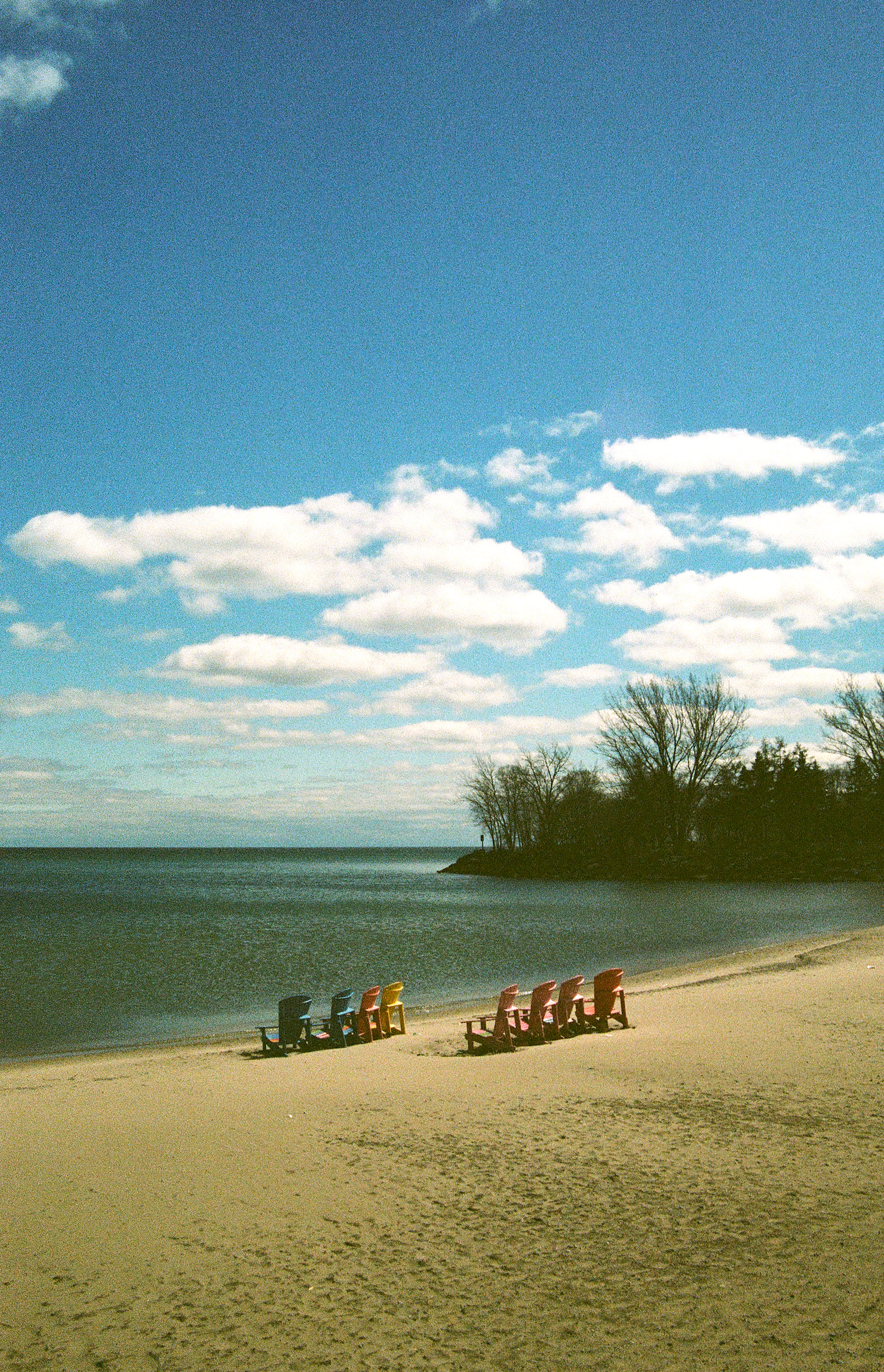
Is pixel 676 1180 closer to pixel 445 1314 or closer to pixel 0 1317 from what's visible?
pixel 445 1314

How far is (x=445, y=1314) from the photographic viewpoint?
4.90 meters

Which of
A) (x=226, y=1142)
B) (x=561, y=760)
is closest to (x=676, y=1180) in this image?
(x=226, y=1142)

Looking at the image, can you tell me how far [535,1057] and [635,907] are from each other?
43.2m

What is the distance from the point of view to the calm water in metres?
22.1

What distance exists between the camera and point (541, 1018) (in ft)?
44.0

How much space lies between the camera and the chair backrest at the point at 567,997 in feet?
45.5

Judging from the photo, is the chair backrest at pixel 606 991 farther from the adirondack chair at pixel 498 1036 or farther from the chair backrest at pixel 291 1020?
the chair backrest at pixel 291 1020

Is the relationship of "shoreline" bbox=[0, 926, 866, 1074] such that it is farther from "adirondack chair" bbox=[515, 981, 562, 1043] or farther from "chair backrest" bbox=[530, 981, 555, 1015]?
"chair backrest" bbox=[530, 981, 555, 1015]

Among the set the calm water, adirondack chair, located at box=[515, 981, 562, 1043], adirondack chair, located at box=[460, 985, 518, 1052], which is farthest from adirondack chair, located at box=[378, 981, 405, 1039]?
the calm water

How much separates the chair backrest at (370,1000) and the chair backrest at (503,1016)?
2166mm

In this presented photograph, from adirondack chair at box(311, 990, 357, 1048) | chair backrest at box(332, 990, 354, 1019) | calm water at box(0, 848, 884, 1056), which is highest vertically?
chair backrest at box(332, 990, 354, 1019)

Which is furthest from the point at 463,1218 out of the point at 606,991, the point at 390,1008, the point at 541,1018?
the point at 390,1008

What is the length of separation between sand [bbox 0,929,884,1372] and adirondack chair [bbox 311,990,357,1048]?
3.13 meters

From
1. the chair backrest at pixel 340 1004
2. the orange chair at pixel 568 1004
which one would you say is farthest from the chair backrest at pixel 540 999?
the chair backrest at pixel 340 1004
